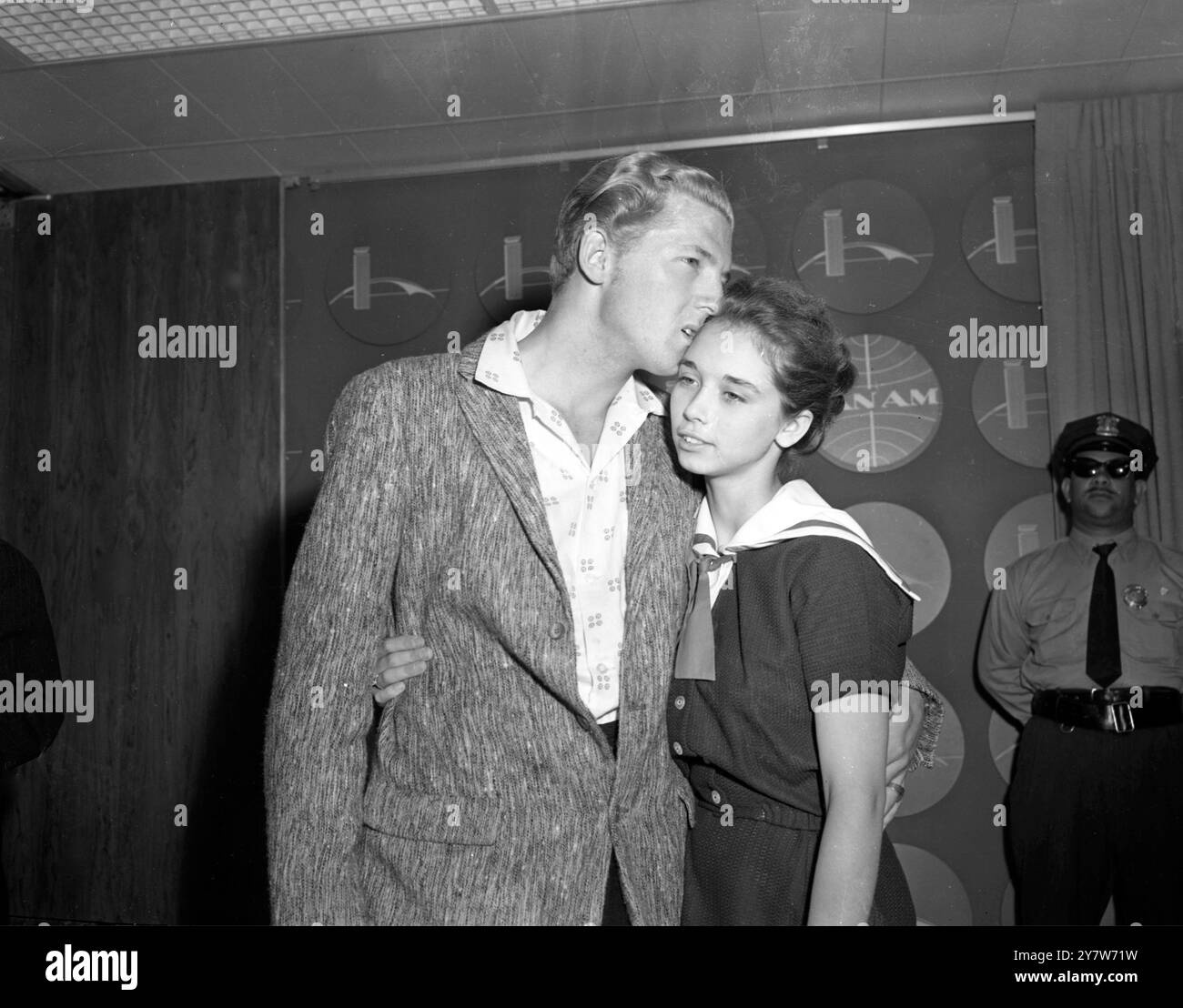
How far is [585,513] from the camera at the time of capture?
1.12m

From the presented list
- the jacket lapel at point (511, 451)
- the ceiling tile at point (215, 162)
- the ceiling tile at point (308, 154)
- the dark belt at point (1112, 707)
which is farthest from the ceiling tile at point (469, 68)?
the dark belt at point (1112, 707)

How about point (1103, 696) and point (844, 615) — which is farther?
point (1103, 696)

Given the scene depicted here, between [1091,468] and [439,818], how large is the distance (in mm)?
1156

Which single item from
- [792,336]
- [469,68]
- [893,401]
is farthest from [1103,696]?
[469,68]

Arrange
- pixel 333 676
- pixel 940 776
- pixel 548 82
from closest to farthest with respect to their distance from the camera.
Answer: pixel 333 676 < pixel 548 82 < pixel 940 776

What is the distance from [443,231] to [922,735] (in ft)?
3.81

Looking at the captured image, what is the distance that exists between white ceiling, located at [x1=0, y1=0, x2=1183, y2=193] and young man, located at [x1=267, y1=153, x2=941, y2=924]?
0.69 m

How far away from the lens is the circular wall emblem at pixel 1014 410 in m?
1.63

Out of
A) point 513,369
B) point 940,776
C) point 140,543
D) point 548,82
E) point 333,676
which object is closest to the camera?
point 333,676

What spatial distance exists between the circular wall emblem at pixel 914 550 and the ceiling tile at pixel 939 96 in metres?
0.67

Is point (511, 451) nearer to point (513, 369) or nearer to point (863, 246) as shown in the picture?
point (513, 369)

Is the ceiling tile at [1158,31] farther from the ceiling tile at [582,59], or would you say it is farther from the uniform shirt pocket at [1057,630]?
the uniform shirt pocket at [1057,630]

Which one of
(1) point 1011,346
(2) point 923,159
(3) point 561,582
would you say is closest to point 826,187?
(2) point 923,159
